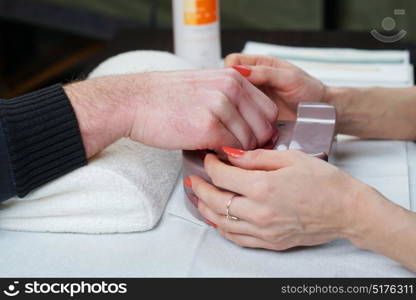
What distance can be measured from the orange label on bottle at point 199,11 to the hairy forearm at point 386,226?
593 millimetres

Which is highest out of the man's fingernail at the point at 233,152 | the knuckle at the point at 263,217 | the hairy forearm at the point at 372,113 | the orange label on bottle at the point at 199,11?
the orange label on bottle at the point at 199,11

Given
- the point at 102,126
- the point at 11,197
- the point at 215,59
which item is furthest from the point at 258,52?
the point at 11,197

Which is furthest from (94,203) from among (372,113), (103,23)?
(103,23)

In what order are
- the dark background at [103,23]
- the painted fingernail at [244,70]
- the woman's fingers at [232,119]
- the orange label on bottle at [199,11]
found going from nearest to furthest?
1. the woman's fingers at [232,119]
2. the painted fingernail at [244,70]
3. the orange label on bottle at [199,11]
4. the dark background at [103,23]

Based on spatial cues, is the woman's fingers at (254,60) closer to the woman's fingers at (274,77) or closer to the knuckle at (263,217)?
the woman's fingers at (274,77)

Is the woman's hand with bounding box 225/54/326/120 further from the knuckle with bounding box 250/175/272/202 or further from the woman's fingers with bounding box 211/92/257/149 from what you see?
the knuckle with bounding box 250/175/272/202

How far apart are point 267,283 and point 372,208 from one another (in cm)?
14

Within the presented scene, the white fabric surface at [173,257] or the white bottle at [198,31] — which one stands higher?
the white bottle at [198,31]

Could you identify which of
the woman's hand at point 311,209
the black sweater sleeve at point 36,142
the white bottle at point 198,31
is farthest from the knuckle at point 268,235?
the white bottle at point 198,31

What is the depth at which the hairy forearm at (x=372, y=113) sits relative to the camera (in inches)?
39.1

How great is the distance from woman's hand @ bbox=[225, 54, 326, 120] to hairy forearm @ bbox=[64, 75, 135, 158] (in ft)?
0.62

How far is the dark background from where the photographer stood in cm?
202

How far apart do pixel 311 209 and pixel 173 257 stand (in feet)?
0.54

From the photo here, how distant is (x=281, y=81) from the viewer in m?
0.96
